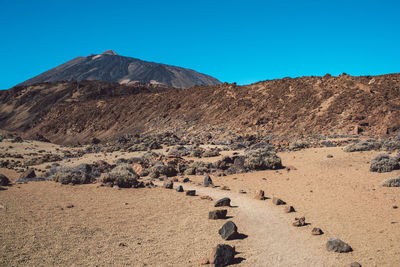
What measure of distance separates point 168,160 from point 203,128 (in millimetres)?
13678

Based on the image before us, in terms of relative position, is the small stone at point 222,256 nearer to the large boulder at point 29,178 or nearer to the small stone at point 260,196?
the small stone at point 260,196

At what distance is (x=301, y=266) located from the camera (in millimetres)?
4953

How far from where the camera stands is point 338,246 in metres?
5.36

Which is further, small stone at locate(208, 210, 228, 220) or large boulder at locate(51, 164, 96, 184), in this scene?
large boulder at locate(51, 164, 96, 184)

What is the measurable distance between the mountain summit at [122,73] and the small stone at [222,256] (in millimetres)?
124732

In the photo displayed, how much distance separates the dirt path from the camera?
5.13 meters

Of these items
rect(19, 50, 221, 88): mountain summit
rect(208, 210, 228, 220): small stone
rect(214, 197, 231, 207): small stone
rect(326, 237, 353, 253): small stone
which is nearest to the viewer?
rect(326, 237, 353, 253): small stone

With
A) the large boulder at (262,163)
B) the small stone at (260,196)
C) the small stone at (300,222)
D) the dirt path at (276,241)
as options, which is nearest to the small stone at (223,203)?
the dirt path at (276,241)

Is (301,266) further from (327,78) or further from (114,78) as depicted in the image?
(114,78)

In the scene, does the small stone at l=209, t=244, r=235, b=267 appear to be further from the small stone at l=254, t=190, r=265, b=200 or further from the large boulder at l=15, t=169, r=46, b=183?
the large boulder at l=15, t=169, r=46, b=183

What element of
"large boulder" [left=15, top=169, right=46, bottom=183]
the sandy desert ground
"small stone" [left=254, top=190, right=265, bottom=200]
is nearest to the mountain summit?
"large boulder" [left=15, top=169, right=46, bottom=183]

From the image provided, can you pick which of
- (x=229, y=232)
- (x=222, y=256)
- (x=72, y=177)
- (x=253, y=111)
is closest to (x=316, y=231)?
(x=229, y=232)

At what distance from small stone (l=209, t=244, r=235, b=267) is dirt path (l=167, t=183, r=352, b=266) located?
276 millimetres

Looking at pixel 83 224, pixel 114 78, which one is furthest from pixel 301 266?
pixel 114 78
